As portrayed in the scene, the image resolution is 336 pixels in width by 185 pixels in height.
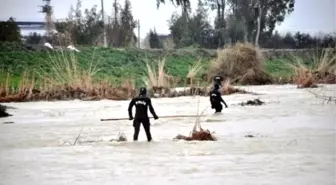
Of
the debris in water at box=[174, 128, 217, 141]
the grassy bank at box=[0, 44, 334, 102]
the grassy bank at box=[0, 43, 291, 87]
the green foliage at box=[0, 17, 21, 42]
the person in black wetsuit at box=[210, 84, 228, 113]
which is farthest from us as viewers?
the green foliage at box=[0, 17, 21, 42]

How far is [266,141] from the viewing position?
545 inches

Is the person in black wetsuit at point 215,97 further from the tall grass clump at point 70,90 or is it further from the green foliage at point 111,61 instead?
the green foliage at point 111,61

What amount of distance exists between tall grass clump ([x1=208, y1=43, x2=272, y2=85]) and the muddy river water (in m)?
20.1

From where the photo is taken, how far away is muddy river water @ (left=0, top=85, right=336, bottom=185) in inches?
392

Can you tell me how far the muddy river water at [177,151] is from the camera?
995 cm

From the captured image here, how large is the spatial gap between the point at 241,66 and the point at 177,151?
29.9 m

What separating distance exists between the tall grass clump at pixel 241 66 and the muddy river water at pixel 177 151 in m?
20.1

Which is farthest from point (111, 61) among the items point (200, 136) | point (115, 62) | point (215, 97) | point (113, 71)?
point (200, 136)

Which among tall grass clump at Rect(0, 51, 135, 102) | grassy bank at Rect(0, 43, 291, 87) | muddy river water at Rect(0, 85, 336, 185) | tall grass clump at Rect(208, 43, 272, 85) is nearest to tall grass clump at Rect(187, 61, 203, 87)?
tall grass clump at Rect(208, 43, 272, 85)

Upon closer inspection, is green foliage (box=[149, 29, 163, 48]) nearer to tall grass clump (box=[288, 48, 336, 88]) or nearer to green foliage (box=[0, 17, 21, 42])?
green foliage (box=[0, 17, 21, 42])

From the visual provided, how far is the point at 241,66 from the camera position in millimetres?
42156

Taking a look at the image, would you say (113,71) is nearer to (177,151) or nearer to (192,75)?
(192,75)

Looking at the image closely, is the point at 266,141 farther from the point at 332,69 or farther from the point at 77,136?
the point at 332,69

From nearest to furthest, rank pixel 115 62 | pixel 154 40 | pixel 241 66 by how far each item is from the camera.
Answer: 1. pixel 241 66
2. pixel 115 62
3. pixel 154 40
